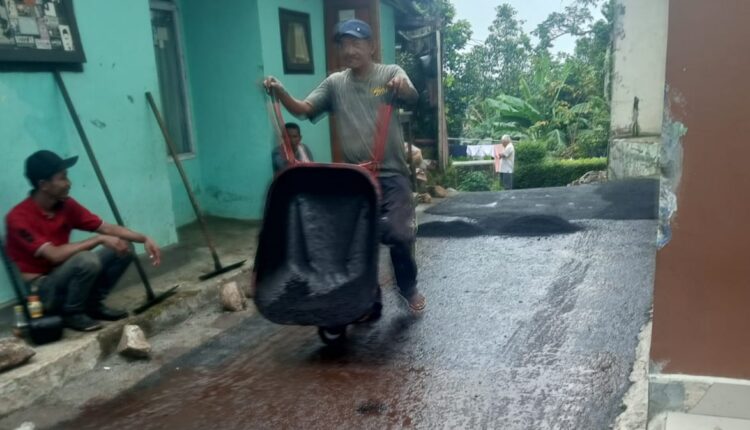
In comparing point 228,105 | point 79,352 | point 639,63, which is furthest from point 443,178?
point 79,352

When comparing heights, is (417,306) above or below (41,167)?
below

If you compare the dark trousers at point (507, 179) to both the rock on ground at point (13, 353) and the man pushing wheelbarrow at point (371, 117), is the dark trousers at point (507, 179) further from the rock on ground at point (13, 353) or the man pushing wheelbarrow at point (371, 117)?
the rock on ground at point (13, 353)

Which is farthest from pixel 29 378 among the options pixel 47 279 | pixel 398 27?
pixel 398 27

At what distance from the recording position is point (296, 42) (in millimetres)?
8750

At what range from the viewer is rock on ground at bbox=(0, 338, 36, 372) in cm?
382

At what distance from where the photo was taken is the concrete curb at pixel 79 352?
3.78 m

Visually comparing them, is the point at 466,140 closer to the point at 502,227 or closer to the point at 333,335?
the point at 502,227

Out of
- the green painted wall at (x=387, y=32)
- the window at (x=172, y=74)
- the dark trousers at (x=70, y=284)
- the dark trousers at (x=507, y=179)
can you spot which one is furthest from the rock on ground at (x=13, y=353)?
the dark trousers at (x=507, y=179)

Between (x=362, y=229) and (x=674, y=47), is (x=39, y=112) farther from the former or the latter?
(x=674, y=47)

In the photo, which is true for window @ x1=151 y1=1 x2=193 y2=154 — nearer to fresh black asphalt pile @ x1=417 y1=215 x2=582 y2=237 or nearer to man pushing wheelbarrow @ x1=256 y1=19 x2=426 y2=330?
fresh black asphalt pile @ x1=417 y1=215 x2=582 y2=237

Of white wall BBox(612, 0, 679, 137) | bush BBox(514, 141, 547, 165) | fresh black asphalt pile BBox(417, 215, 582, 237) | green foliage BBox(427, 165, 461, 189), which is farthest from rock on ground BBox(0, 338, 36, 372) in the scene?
bush BBox(514, 141, 547, 165)

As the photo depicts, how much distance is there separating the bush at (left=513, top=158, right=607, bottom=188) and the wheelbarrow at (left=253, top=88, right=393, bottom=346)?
16.9 metres

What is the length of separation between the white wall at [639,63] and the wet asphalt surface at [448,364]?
642 centimetres

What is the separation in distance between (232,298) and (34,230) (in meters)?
1.56
